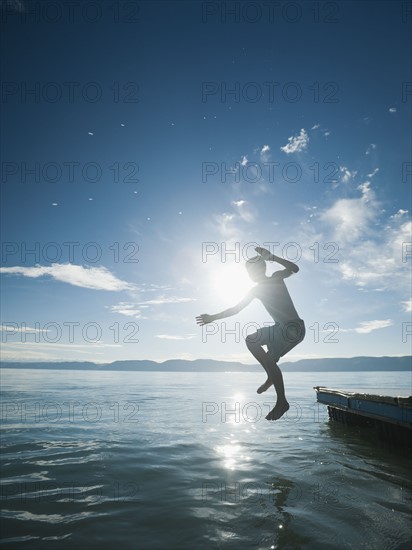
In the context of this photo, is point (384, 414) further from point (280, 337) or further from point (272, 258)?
point (272, 258)

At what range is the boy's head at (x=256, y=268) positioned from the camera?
512 cm

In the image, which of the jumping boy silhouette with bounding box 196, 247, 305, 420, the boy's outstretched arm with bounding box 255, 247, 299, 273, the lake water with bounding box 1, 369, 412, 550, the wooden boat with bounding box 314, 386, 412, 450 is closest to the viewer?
the boy's outstretched arm with bounding box 255, 247, 299, 273

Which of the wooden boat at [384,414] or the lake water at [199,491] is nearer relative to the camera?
the lake water at [199,491]

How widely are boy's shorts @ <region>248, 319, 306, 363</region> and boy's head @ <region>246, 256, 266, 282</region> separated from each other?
0.91 metres

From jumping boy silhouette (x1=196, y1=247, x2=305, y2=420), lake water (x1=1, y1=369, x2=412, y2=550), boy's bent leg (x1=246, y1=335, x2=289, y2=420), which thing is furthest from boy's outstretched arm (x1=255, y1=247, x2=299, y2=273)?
lake water (x1=1, y1=369, x2=412, y2=550)

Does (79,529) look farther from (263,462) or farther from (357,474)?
(357,474)

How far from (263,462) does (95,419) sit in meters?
12.8

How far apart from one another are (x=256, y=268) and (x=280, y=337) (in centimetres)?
125

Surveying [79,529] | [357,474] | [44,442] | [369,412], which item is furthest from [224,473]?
[369,412]

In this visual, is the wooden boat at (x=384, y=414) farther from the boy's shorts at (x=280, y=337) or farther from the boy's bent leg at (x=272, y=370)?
the boy's shorts at (x=280, y=337)

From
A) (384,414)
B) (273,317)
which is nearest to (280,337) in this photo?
(273,317)

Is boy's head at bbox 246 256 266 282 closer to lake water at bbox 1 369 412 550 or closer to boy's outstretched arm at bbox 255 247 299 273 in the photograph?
boy's outstretched arm at bbox 255 247 299 273

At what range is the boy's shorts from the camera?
5.20 meters

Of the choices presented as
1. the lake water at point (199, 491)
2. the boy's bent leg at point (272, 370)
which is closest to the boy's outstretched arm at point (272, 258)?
the boy's bent leg at point (272, 370)
